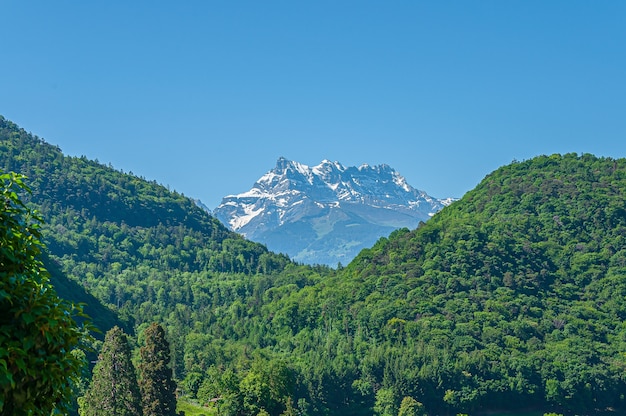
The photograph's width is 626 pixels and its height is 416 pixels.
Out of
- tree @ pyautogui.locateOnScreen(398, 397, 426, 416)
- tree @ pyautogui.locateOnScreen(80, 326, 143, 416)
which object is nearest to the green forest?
tree @ pyautogui.locateOnScreen(398, 397, 426, 416)

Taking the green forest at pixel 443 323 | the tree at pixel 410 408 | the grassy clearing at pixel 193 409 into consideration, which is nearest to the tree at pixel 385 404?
the green forest at pixel 443 323

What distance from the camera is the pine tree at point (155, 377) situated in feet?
205

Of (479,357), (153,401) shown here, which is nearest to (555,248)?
(479,357)

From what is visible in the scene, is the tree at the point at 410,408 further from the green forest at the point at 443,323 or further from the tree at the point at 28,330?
the tree at the point at 28,330

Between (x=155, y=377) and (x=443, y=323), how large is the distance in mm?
89273

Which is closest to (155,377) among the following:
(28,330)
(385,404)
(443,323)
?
(28,330)

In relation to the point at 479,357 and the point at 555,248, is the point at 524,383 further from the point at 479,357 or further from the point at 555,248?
the point at 555,248

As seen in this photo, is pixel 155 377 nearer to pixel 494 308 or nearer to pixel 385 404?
pixel 385 404

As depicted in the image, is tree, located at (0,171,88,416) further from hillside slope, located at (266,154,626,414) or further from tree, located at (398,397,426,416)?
hillside slope, located at (266,154,626,414)

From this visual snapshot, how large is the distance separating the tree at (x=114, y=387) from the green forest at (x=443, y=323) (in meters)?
29.6

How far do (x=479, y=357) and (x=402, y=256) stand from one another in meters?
50.6

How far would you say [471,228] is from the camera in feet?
583

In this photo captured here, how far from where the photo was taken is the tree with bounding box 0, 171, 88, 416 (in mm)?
11273

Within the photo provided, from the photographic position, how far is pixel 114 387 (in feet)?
183
